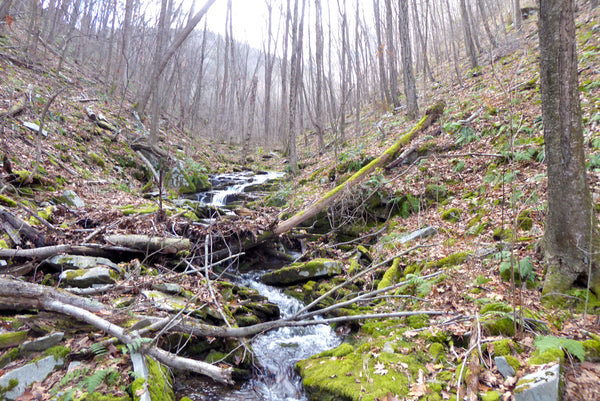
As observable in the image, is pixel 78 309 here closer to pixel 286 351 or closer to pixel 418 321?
pixel 286 351

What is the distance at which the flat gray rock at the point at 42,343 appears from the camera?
9.53 ft

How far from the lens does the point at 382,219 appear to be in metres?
8.15

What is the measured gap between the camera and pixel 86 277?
4.25m

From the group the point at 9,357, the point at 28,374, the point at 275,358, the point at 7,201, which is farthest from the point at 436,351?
the point at 7,201

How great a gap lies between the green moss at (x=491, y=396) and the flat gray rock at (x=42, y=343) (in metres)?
3.99

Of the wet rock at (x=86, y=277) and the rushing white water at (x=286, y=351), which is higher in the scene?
the wet rock at (x=86, y=277)

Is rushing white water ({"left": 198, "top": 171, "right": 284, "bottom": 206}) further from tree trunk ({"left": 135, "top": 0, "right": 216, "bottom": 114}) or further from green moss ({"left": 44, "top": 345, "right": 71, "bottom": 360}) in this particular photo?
green moss ({"left": 44, "top": 345, "right": 71, "bottom": 360})

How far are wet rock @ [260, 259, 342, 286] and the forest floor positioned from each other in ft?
1.25

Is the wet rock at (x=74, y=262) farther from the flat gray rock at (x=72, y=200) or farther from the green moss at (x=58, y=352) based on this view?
the flat gray rock at (x=72, y=200)

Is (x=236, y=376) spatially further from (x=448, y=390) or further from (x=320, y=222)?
(x=320, y=222)

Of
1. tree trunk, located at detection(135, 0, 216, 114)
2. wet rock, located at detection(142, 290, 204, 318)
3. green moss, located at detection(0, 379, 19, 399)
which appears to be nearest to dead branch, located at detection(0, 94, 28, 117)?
tree trunk, located at detection(135, 0, 216, 114)

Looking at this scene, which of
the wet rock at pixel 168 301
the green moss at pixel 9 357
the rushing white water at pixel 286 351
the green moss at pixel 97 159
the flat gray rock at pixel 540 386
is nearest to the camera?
the flat gray rock at pixel 540 386

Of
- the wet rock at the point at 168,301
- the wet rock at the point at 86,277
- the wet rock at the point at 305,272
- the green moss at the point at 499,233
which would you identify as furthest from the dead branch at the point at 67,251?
the green moss at the point at 499,233

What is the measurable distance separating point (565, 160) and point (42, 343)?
19.0 feet
